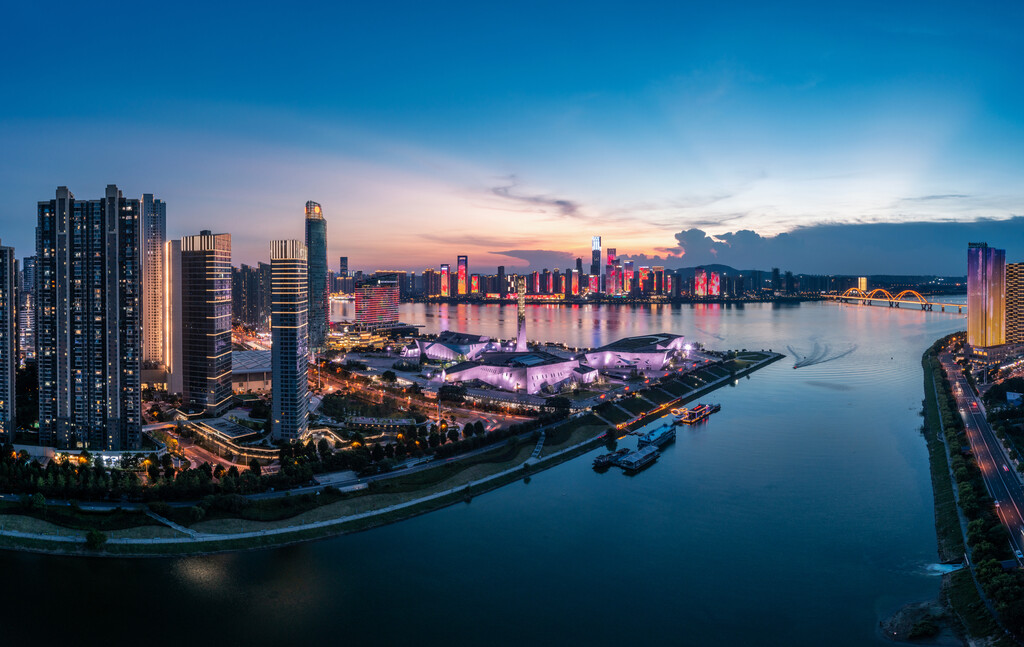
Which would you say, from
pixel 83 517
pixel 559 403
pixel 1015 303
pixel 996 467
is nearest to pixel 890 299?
pixel 1015 303

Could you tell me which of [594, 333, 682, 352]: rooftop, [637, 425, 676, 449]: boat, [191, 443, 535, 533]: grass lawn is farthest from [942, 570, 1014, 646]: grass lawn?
[594, 333, 682, 352]: rooftop

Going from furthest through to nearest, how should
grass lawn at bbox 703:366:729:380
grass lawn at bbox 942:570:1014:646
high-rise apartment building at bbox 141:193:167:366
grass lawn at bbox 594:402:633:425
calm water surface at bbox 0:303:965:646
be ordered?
1. grass lawn at bbox 703:366:729:380
2. high-rise apartment building at bbox 141:193:167:366
3. grass lawn at bbox 594:402:633:425
4. calm water surface at bbox 0:303:965:646
5. grass lawn at bbox 942:570:1014:646

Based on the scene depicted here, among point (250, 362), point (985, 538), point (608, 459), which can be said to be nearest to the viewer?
point (985, 538)

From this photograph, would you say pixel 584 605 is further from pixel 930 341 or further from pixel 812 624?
pixel 930 341

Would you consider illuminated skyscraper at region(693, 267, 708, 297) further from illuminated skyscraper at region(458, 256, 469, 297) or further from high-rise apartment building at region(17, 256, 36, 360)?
high-rise apartment building at region(17, 256, 36, 360)

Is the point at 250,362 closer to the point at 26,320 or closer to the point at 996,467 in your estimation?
the point at 26,320

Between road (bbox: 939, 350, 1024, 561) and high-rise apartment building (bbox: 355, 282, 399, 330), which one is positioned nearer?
road (bbox: 939, 350, 1024, 561)

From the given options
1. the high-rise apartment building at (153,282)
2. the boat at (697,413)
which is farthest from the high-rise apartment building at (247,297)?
the boat at (697,413)

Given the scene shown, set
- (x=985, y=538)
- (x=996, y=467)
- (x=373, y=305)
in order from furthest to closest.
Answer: (x=373, y=305) < (x=996, y=467) < (x=985, y=538)
